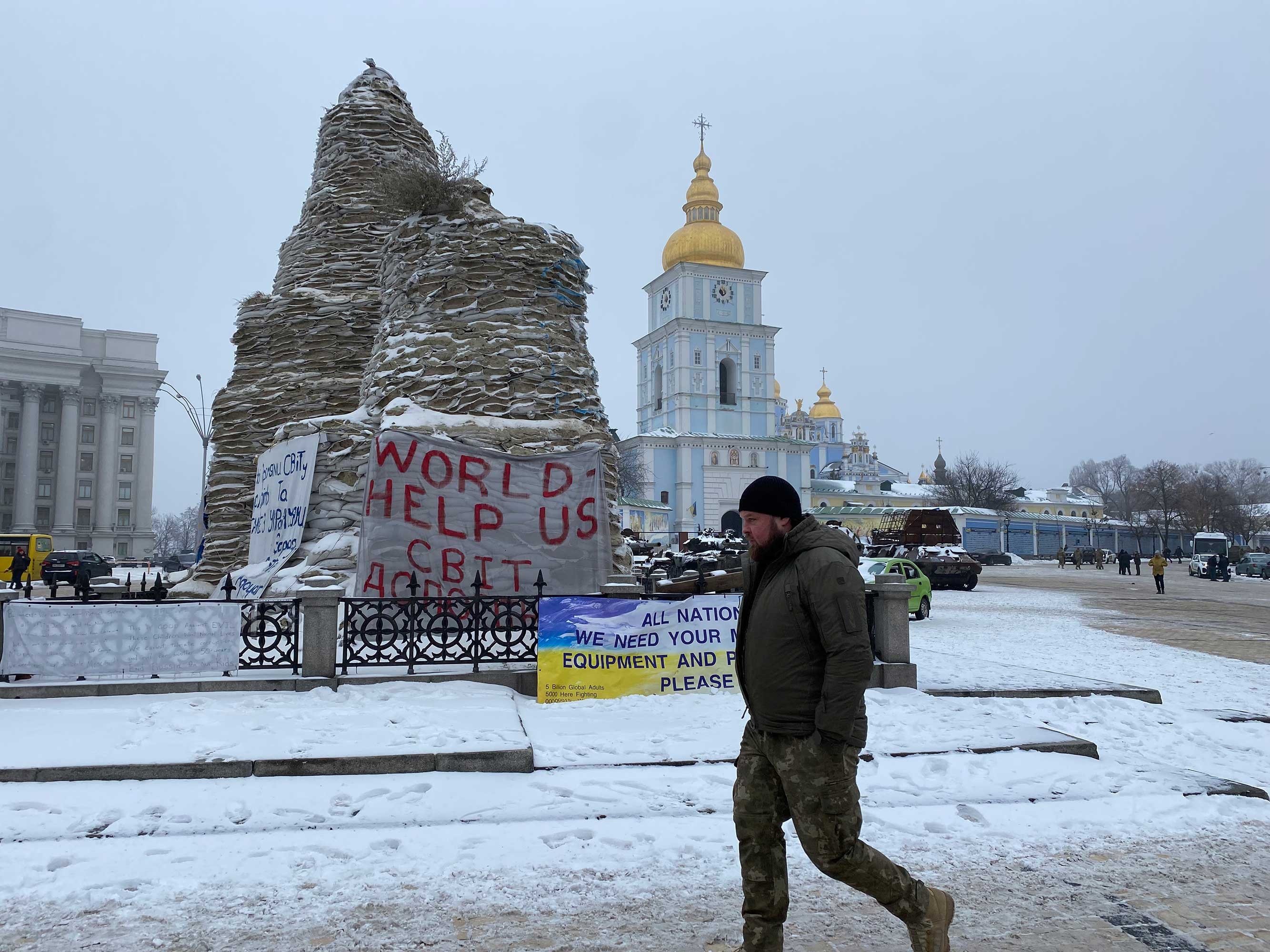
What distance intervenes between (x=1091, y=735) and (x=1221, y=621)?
1480 cm

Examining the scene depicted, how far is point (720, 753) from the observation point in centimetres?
650

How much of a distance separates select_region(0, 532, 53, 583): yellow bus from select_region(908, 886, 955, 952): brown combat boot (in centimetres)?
3827

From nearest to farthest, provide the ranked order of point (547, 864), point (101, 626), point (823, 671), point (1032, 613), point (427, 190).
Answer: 1. point (823, 671)
2. point (547, 864)
3. point (101, 626)
4. point (427, 190)
5. point (1032, 613)

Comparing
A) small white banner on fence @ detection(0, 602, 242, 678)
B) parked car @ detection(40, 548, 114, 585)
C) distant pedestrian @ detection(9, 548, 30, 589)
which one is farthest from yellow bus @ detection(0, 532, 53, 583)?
small white banner on fence @ detection(0, 602, 242, 678)

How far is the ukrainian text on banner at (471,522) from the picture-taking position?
10.4 m

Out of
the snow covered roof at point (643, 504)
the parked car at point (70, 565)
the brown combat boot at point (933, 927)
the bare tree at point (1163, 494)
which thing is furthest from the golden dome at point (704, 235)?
the brown combat boot at point (933, 927)

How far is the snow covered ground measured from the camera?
3.87 meters

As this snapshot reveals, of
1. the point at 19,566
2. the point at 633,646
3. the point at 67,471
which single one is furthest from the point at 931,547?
the point at 67,471

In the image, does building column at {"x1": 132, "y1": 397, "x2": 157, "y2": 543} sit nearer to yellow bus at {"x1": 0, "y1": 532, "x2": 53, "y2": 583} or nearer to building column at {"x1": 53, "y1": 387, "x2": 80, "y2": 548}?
building column at {"x1": 53, "y1": 387, "x2": 80, "y2": 548}

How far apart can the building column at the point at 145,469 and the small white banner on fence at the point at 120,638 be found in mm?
85680

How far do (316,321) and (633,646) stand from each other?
11.1m

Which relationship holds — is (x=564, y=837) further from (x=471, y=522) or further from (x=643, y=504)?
(x=643, y=504)

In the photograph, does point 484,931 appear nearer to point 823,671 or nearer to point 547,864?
point 547,864

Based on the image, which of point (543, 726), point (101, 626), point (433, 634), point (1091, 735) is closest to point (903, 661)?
point (1091, 735)
